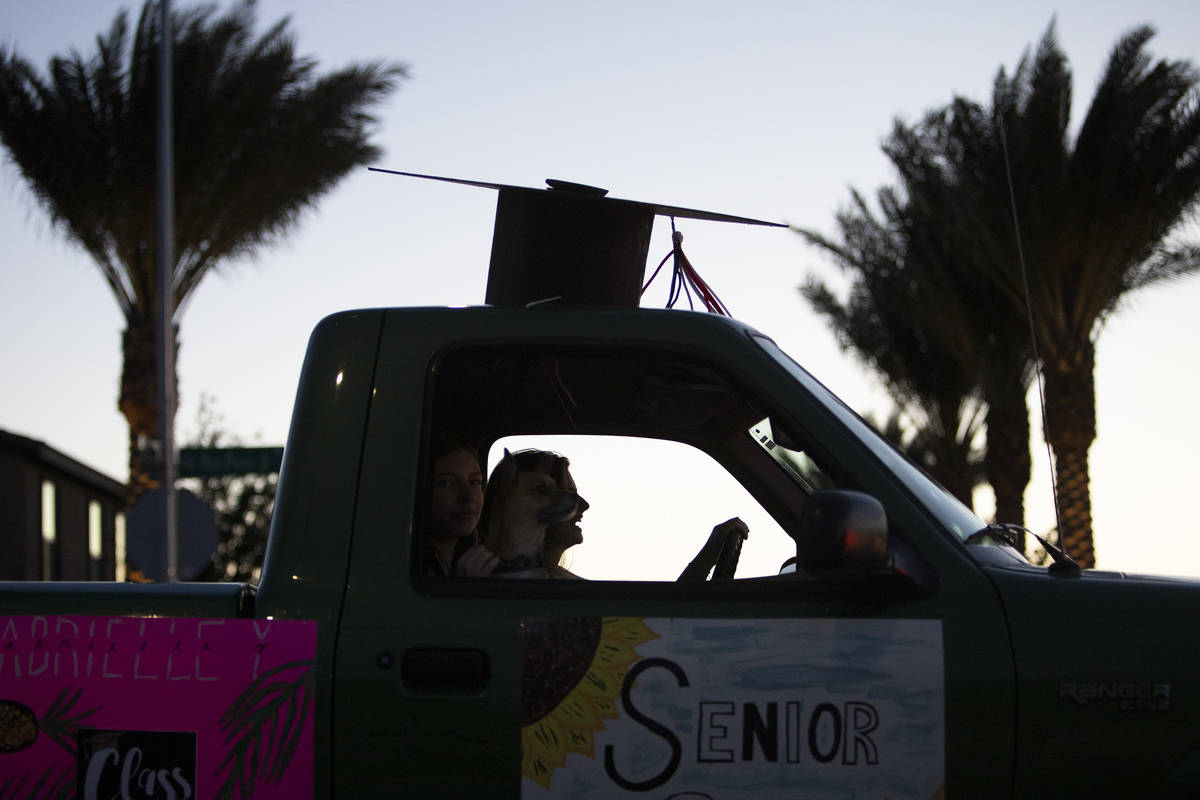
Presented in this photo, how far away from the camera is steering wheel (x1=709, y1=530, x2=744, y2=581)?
10.5 ft

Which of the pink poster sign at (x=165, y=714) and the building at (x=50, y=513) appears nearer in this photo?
the pink poster sign at (x=165, y=714)

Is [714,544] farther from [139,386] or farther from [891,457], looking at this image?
[139,386]

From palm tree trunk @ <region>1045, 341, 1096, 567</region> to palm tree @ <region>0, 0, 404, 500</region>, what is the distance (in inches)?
368

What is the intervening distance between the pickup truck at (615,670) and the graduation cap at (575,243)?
0.62 meters

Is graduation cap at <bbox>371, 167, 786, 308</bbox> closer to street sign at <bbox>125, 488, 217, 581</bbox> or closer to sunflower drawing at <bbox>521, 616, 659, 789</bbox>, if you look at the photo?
sunflower drawing at <bbox>521, 616, 659, 789</bbox>

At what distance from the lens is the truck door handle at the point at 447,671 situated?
8.79 feet

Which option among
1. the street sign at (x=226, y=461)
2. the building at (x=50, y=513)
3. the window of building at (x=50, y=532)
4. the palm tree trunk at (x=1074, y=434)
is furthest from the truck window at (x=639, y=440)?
the window of building at (x=50, y=532)

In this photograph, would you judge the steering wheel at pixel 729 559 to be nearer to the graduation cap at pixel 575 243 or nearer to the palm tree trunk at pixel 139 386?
the graduation cap at pixel 575 243

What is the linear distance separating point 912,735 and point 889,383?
66.9 ft

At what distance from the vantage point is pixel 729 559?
320cm

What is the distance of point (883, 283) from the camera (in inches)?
727

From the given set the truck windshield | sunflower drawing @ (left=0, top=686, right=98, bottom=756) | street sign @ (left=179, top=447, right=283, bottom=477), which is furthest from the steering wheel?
street sign @ (left=179, top=447, right=283, bottom=477)

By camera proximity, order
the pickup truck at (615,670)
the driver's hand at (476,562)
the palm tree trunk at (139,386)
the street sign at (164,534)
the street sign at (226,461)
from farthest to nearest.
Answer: the palm tree trunk at (139,386) → the street sign at (164,534) → the street sign at (226,461) → the driver's hand at (476,562) → the pickup truck at (615,670)

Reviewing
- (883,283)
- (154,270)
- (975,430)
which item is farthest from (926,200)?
(154,270)
